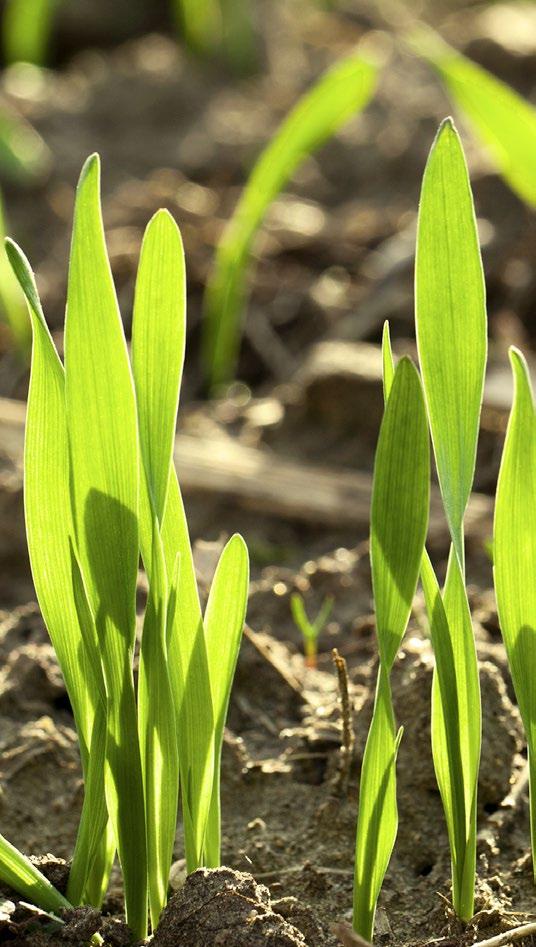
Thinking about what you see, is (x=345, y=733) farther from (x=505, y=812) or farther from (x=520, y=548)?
(x=520, y=548)

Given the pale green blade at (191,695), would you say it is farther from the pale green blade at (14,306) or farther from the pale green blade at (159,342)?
the pale green blade at (14,306)

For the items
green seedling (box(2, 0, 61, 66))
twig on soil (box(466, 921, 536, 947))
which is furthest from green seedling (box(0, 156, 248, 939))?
green seedling (box(2, 0, 61, 66))

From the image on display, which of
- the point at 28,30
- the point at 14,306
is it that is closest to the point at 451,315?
the point at 14,306

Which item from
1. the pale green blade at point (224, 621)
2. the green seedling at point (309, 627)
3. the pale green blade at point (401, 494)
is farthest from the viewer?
the green seedling at point (309, 627)

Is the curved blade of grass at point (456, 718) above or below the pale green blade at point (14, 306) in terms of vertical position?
below

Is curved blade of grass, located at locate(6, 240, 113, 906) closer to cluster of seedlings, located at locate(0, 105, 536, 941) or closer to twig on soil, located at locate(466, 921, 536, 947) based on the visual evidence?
cluster of seedlings, located at locate(0, 105, 536, 941)

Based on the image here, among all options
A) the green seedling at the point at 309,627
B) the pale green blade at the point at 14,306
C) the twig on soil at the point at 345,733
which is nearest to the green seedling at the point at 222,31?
the pale green blade at the point at 14,306
